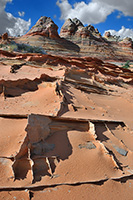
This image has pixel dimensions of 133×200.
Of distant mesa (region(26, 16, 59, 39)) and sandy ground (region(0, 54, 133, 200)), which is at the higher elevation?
distant mesa (region(26, 16, 59, 39))

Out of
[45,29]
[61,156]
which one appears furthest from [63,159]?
[45,29]

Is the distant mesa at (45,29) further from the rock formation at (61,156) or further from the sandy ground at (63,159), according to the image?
the sandy ground at (63,159)

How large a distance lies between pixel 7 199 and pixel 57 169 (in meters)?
0.71

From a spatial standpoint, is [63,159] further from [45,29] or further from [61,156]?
[45,29]

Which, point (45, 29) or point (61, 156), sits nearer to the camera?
point (61, 156)

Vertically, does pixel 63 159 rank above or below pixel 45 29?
below

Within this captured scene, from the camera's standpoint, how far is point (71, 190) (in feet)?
5.69

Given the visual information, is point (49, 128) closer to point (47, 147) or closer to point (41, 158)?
point (47, 147)

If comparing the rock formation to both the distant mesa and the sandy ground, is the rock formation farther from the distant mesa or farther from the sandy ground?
the distant mesa

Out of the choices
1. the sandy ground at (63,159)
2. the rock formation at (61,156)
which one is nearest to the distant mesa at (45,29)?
the rock formation at (61,156)

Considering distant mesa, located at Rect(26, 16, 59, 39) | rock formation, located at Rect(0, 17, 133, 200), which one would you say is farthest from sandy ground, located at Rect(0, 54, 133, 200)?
distant mesa, located at Rect(26, 16, 59, 39)

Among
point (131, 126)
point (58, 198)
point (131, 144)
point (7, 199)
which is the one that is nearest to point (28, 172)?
point (7, 199)

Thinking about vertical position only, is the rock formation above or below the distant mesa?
below

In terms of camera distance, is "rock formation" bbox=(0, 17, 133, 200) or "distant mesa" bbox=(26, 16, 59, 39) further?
"distant mesa" bbox=(26, 16, 59, 39)
